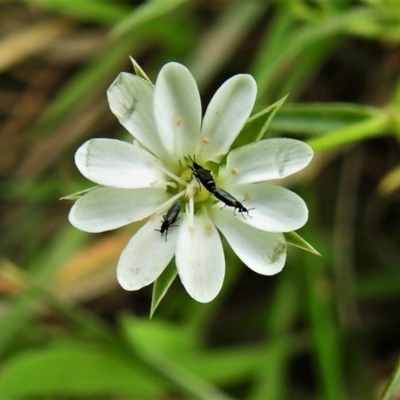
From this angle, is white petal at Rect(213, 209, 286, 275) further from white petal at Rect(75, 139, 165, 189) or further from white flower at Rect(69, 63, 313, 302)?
white petal at Rect(75, 139, 165, 189)

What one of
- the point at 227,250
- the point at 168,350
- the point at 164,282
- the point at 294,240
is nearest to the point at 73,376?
the point at 168,350

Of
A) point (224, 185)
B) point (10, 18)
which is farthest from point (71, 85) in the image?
point (224, 185)

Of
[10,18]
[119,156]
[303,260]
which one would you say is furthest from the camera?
[10,18]

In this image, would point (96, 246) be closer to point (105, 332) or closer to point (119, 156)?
point (105, 332)

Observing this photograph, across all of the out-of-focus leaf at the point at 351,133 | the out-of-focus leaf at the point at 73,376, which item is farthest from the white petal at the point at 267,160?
the out-of-focus leaf at the point at 73,376

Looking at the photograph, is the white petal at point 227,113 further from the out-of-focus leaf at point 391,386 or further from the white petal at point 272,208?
the out-of-focus leaf at point 391,386

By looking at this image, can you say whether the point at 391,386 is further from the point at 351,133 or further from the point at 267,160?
the point at 351,133
